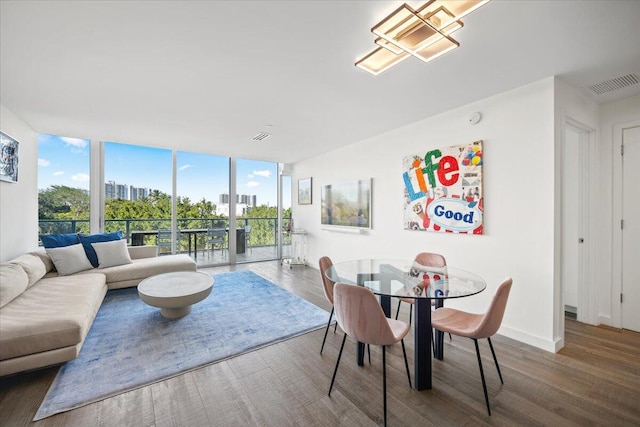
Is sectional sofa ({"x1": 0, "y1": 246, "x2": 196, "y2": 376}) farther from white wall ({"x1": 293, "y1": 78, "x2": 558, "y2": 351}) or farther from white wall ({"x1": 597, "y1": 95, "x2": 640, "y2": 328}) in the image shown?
white wall ({"x1": 597, "y1": 95, "x2": 640, "y2": 328})

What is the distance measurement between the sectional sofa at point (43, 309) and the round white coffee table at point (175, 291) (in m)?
0.50

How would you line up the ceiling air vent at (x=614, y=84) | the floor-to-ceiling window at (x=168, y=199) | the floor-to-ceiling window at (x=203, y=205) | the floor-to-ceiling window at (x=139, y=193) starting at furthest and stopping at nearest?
the floor-to-ceiling window at (x=203, y=205)
the floor-to-ceiling window at (x=139, y=193)
the floor-to-ceiling window at (x=168, y=199)
the ceiling air vent at (x=614, y=84)

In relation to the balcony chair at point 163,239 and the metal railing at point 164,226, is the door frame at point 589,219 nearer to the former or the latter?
the metal railing at point 164,226

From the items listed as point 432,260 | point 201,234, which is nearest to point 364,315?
point 432,260

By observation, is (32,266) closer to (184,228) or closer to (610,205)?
(184,228)

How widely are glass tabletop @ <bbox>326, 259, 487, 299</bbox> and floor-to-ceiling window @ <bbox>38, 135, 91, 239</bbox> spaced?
491 centimetres

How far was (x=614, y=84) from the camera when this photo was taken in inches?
99.7

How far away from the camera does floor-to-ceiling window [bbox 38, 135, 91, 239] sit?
440 cm

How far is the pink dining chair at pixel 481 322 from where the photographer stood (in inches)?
68.6

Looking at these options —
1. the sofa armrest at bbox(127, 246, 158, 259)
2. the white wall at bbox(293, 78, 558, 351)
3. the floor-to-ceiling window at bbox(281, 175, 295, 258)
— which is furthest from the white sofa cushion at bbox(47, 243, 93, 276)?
the white wall at bbox(293, 78, 558, 351)

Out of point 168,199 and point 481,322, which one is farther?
point 168,199

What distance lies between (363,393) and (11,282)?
3293mm

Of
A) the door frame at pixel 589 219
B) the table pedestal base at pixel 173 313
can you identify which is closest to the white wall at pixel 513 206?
the door frame at pixel 589 219

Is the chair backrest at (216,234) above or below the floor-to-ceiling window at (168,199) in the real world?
below
